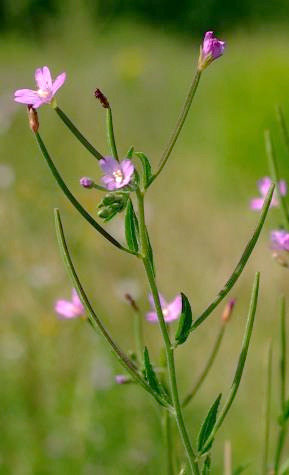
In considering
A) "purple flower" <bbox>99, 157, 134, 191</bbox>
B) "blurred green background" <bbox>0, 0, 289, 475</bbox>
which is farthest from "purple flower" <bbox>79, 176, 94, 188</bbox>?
"blurred green background" <bbox>0, 0, 289, 475</bbox>

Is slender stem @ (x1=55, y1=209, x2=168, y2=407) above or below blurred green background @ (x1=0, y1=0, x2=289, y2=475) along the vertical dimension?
below

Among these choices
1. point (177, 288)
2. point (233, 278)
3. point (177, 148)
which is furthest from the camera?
point (177, 148)

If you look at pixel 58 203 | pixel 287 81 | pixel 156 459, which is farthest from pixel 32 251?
pixel 287 81

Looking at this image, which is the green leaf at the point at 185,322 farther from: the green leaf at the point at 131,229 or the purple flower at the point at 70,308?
the purple flower at the point at 70,308

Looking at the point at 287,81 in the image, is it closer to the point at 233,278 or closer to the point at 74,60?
the point at 233,278

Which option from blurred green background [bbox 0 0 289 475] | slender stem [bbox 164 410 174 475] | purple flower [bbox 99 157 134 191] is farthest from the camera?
blurred green background [bbox 0 0 289 475]

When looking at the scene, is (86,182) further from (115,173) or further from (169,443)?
(169,443)

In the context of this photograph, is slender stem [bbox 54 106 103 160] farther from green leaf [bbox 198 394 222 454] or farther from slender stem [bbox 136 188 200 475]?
green leaf [bbox 198 394 222 454]

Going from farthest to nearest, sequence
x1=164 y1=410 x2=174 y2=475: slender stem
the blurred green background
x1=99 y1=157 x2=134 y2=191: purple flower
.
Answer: the blurred green background
x1=164 y1=410 x2=174 y2=475: slender stem
x1=99 y1=157 x2=134 y2=191: purple flower
